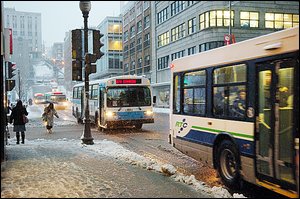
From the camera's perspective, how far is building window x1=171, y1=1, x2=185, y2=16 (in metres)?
48.7

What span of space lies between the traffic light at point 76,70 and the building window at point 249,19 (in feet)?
107

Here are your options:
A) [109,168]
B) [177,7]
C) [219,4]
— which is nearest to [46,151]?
[109,168]

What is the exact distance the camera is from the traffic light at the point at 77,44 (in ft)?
45.2

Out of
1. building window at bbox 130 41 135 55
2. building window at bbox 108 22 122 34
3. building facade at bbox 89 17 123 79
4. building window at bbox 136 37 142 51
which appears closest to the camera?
building window at bbox 136 37 142 51

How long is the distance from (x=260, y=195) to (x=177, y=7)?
4506 cm

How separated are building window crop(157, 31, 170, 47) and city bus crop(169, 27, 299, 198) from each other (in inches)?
1823

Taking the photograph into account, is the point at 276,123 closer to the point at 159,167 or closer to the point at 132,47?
the point at 159,167

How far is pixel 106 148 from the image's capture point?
Result: 41.2 feet

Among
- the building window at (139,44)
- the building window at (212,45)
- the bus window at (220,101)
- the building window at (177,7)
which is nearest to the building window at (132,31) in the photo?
the building window at (139,44)

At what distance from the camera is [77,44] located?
14.0m

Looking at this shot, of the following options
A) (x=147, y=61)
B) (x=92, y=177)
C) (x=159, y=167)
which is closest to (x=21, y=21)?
(x=159, y=167)

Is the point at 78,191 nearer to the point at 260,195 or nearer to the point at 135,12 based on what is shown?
the point at 260,195


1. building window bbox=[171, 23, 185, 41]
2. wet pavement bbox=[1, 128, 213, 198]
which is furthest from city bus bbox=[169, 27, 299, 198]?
building window bbox=[171, 23, 185, 41]

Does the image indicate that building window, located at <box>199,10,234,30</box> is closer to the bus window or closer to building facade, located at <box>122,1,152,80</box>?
→ building facade, located at <box>122,1,152,80</box>
